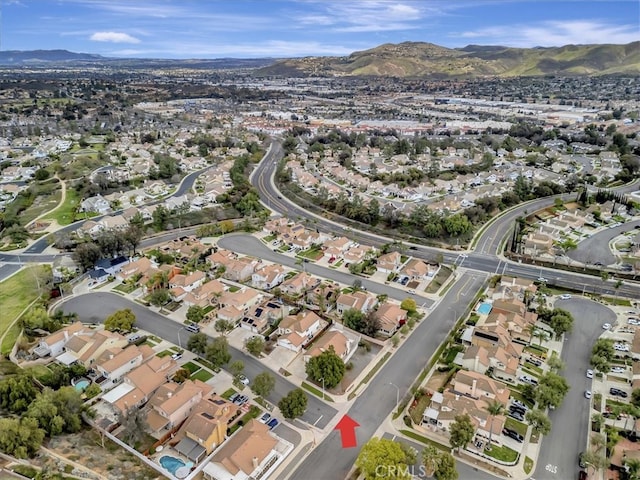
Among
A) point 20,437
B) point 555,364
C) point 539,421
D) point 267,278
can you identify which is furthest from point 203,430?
point 555,364

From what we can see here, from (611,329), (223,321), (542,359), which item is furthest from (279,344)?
(611,329)

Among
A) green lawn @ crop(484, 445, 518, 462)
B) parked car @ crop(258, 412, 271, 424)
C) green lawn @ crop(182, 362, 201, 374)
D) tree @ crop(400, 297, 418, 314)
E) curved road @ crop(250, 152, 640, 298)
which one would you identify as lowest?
green lawn @ crop(484, 445, 518, 462)

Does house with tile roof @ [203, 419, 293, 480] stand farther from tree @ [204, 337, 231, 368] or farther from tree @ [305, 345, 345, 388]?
tree @ [204, 337, 231, 368]

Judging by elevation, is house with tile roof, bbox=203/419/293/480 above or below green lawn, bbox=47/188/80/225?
below

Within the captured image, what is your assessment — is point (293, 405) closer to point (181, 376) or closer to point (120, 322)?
point (181, 376)

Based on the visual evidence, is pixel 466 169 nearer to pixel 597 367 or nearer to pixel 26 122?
pixel 597 367

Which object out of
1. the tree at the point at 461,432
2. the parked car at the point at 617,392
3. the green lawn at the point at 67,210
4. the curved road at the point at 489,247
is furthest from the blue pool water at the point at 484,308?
the green lawn at the point at 67,210

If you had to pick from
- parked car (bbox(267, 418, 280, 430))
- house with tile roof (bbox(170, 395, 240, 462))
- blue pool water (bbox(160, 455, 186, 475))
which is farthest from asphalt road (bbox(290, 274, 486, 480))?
blue pool water (bbox(160, 455, 186, 475))
